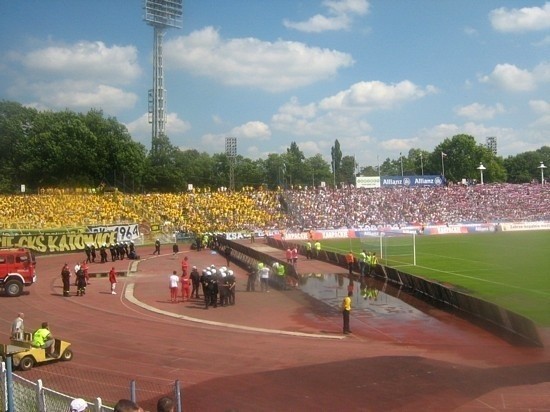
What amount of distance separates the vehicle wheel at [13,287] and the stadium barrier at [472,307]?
64.1 ft

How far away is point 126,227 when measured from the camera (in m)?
57.0

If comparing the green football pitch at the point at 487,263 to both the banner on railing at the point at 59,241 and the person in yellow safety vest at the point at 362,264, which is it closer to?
the person in yellow safety vest at the point at 362,264

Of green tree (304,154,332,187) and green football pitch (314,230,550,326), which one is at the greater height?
green tree (304,154,332,187)

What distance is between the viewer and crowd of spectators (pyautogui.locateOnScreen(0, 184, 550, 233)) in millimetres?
61312

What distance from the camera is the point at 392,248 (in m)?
51.5

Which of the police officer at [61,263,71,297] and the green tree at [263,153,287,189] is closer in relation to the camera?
the police officer at [61,263,71,297]

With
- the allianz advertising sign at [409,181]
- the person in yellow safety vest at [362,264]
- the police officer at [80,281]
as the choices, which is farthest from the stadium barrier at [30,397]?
the allianz advertising sign at [409,181]

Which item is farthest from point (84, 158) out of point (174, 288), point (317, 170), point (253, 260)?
point (317, 170)

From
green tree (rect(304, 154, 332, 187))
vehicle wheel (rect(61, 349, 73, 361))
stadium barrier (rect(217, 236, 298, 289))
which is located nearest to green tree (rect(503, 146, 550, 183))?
green tree (rect(304, 154, 332, 187))

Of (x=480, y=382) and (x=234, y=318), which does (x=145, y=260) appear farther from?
(x=480, y=382)

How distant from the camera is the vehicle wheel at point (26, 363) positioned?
15941mm

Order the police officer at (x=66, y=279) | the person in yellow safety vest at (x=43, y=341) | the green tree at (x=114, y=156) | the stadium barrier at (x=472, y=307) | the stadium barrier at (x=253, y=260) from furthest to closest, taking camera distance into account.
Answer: the green tree at (x=114, y=156) → the stadium barrier at (x=253, y=260) → the police officer at (x=66, y=279) → the stadium barrier at (x=472, y=307) → the person in yellow safety vest at (x=43, y=341)

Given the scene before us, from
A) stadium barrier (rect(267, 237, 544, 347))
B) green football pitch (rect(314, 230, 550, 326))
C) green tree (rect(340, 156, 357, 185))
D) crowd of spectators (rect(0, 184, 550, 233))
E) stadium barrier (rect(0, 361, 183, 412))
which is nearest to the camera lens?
stadium barrier (rect(0, 361, 183, 412))

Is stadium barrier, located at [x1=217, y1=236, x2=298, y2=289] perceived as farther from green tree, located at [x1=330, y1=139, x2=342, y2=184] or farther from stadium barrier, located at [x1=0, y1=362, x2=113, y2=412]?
green tree, located at [x1=330, y1=139, x2=342, y2=184]
